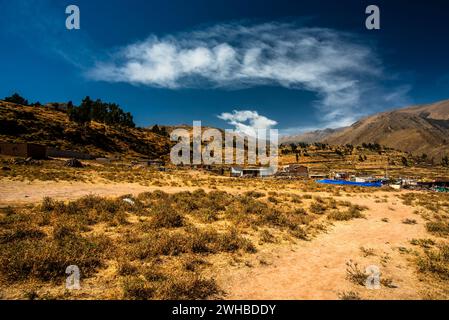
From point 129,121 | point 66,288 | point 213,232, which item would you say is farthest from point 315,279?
point 129,121

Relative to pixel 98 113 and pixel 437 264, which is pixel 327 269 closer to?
pixel 437 264

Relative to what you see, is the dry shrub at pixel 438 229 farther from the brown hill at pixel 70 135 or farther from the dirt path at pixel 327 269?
the brown hill at pixel 70 135

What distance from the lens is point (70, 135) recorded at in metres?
88.8

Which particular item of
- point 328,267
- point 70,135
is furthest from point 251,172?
point 328,267

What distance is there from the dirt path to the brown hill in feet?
258

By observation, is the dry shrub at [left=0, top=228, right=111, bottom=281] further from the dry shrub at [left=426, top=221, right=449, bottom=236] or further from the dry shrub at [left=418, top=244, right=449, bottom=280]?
the dry shrub at [left=426, top=221, right=449, bottom=236]

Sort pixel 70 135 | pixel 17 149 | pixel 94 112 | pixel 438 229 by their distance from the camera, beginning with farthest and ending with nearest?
pixel 94 112
pixel 70 135
pixel 17 149
pixel 438 229

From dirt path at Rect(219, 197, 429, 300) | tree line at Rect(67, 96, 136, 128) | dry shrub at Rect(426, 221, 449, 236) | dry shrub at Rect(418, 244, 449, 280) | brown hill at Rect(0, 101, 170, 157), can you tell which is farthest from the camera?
tree line at Rect(67, 96, 136, 128)

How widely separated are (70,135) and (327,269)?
97293 mm

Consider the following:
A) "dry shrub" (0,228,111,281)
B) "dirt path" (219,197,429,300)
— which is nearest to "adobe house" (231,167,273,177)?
"dirt path" (219,197,429,300)

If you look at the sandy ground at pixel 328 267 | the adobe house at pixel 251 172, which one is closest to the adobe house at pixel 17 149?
the adobe house at pixel 251 172

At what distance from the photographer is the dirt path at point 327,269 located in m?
7.20

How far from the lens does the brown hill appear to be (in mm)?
77125
